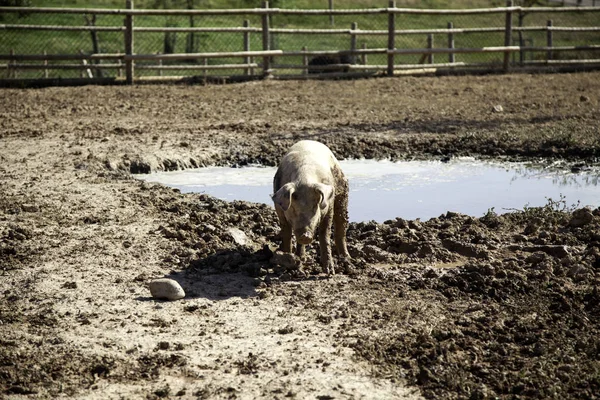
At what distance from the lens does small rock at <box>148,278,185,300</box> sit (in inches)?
265

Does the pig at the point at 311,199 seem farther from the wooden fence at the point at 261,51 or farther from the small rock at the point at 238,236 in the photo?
the wooden fence at the point at 261,51

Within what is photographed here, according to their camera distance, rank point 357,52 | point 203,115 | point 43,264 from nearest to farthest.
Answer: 1. point 43,264
2. point 203,115
3. point 357,52

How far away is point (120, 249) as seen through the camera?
26.0 ft

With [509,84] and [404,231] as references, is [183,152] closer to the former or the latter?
[404,231]

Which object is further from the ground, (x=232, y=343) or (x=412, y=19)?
(x=412, y=19)

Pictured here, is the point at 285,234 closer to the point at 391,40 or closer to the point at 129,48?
the point at 129,48

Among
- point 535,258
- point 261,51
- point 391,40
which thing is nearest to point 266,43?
point 261,51

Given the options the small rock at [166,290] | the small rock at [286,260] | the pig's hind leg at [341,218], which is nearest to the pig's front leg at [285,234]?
the small rock at [286,260]

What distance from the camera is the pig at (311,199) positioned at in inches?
269

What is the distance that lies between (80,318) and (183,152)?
574 centimetres

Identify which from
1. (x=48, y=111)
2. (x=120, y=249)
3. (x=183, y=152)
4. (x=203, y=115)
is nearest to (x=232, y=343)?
(x=120, y=249)

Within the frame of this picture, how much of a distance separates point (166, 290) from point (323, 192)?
4.50 feet

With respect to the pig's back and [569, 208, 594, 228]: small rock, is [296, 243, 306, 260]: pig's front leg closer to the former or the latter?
the pig's back

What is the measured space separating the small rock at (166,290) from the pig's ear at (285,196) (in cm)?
98
